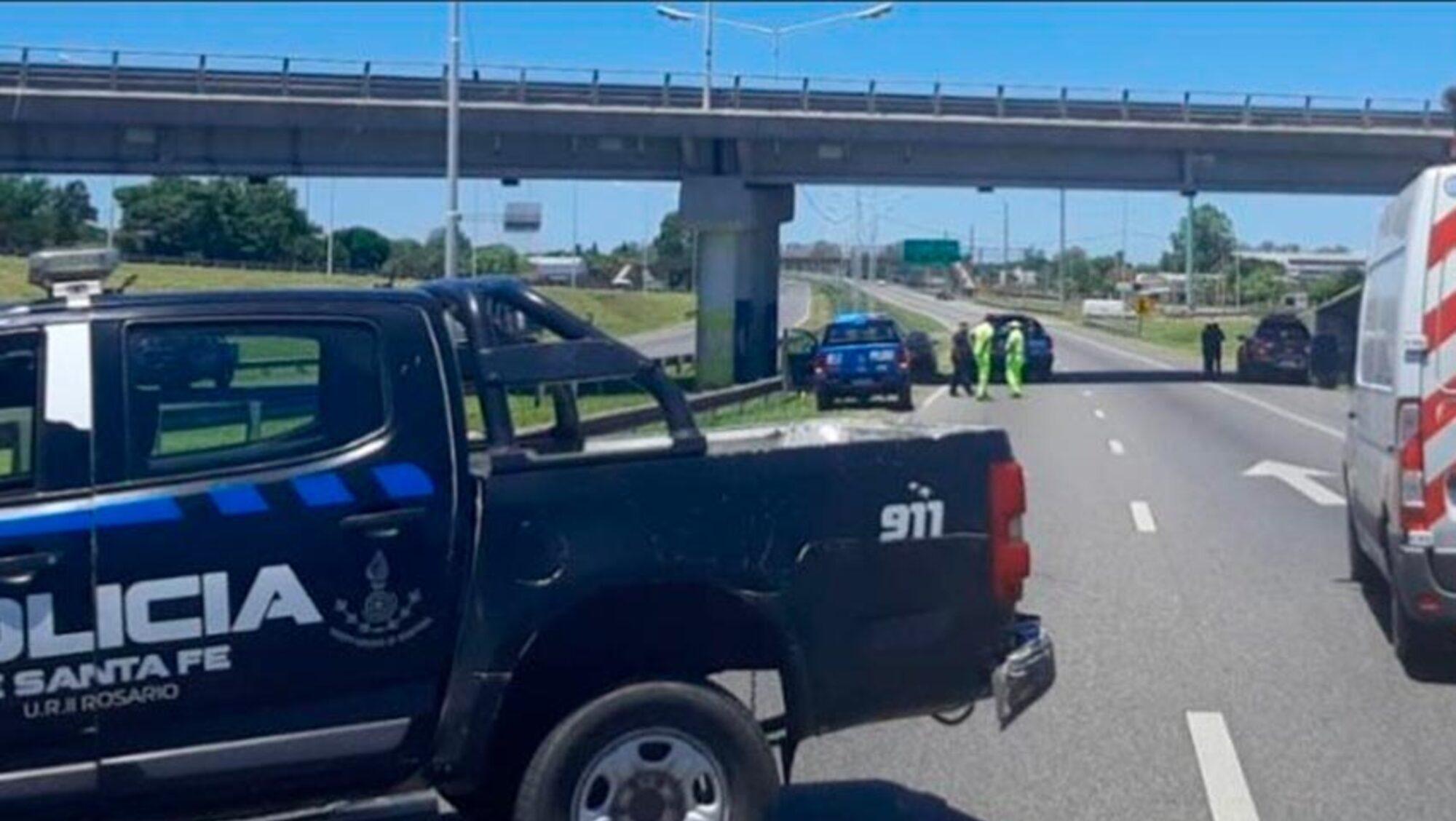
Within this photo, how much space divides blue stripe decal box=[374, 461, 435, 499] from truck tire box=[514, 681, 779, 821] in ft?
2.78

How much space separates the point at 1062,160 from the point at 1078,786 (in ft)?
166

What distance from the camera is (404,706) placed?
695cm

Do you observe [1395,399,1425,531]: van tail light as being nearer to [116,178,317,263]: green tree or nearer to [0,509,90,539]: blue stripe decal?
[0,509,90,539]: blue stripe decal

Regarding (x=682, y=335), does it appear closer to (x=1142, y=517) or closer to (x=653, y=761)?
(x=1142, y=517)

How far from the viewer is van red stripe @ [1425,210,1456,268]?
36.8 ft

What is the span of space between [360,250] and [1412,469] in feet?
64.8

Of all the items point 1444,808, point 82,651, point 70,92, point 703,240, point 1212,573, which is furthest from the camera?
point 703,240

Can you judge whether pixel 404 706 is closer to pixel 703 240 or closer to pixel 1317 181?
pixel 703 240

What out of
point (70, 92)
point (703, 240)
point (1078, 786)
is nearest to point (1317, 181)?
point (703, 240)

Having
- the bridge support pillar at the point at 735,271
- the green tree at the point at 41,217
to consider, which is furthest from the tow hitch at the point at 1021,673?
the bridge support pillar at the point at 735,271

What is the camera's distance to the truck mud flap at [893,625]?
743cm

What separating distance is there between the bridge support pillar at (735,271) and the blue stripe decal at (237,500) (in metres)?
49.5

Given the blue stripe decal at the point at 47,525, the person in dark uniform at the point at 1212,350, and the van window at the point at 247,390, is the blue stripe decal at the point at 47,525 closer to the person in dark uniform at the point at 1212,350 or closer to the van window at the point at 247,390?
the van window at the point at 247,390

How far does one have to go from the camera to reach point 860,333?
1820 inches
